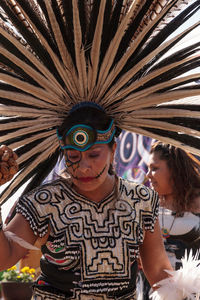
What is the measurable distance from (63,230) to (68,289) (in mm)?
278

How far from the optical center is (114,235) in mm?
2455

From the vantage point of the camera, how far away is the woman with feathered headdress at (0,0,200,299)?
238 centimetres

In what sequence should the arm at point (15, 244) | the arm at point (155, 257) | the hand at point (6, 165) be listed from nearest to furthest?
the hand at point (6, 165) → the arm at point (15, 244) → the arm at point (155, 257)

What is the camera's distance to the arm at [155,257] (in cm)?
268

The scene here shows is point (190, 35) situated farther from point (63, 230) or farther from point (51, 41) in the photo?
point (63, 230)

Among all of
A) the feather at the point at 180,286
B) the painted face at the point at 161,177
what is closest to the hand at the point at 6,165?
the feather at the point at 180,286

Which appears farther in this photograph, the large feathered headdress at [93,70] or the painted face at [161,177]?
the painted face at [161,177]

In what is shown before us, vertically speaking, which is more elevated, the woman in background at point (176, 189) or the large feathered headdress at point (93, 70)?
the large feathered headdress at point (93, 70)

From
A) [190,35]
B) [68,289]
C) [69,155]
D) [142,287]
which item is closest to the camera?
[68,289]

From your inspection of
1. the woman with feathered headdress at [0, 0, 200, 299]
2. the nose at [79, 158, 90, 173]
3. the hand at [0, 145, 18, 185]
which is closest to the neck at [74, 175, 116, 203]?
the woman with feathered headdress at [0, 0, 200, 299]

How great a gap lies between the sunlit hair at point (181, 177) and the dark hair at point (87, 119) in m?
1.53

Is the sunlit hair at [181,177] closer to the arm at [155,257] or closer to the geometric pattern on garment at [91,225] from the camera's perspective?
the arm at [155,257]

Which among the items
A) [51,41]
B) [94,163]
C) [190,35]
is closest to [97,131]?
[94,163]

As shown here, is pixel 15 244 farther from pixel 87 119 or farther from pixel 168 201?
pixel 168 201
